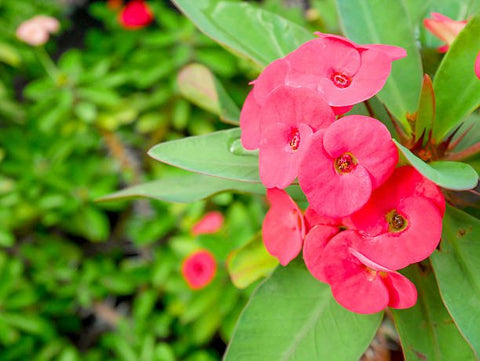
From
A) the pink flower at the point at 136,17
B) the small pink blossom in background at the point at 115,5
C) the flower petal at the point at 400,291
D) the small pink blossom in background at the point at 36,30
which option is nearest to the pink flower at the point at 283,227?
the flower petal at the point at 400,291

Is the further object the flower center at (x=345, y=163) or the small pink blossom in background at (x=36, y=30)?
the small pink blossom in background at (x=36, y=30)

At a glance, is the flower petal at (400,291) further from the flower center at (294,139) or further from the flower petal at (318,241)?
the flower center at (294,139)

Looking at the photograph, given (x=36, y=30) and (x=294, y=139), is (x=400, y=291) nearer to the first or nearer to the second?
(x=294, y=139)

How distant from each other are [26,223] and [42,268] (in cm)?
23

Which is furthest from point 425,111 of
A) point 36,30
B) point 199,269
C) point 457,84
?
point 36,30

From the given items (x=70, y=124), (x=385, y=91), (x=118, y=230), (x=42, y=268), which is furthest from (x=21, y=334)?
(x=385, y=91)

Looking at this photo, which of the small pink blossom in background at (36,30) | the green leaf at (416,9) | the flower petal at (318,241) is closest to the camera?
the flower petal at (318,241)

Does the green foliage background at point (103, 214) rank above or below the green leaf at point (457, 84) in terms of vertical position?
below

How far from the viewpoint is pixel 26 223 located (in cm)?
206

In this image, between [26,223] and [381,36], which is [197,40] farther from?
[381,36]

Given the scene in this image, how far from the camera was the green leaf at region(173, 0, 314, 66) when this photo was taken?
833 mm

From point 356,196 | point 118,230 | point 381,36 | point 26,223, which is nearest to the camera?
point 356,196

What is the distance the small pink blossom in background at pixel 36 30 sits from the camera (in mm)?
1990

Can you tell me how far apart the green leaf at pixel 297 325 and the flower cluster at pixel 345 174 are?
10cm
